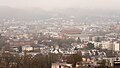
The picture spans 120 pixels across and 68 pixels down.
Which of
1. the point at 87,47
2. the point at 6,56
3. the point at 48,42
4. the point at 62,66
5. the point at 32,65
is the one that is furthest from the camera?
the point at 48,42

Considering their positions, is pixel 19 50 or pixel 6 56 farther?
pixel 19 50

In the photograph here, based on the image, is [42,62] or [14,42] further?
[14,42]

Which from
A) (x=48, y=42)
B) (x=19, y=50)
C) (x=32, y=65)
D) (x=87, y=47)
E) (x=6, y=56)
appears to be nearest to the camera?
(x=32, y=65)

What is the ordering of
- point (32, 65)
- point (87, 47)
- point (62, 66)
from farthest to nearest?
1. point (87, 47)
2. point (32, 65)
3. point (62, 66)

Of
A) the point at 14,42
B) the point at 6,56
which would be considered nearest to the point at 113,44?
the point at 14,42


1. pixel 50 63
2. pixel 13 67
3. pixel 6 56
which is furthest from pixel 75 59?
pixel 6 56

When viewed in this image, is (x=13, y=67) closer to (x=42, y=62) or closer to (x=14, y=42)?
(x=42, y=62)

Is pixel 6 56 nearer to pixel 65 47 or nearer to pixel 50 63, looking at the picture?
pixel 50 63

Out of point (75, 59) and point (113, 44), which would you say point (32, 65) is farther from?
point (113, 44)
